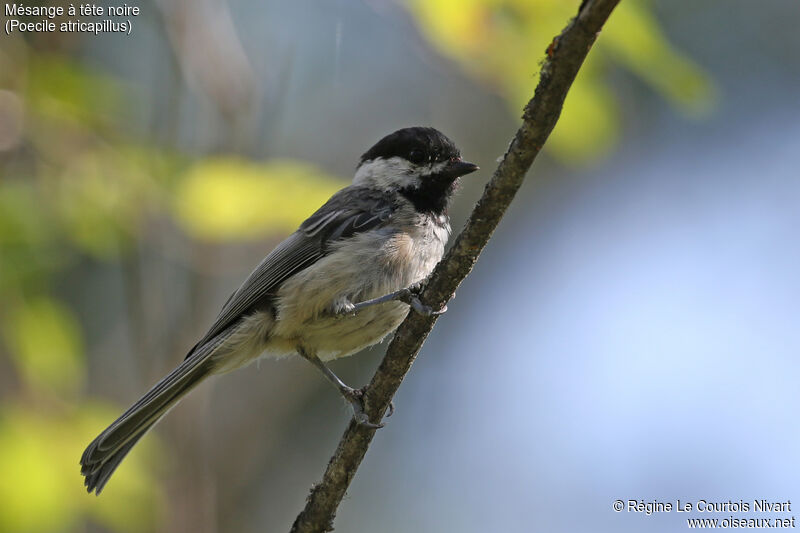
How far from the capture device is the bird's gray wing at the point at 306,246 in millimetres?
3189

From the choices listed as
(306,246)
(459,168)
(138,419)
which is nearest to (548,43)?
(459,168)

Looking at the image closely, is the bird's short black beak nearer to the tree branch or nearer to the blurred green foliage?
the blurred green foliage

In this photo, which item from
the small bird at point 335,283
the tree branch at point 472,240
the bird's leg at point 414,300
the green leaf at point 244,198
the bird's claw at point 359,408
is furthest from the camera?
the small bird at point 335,283

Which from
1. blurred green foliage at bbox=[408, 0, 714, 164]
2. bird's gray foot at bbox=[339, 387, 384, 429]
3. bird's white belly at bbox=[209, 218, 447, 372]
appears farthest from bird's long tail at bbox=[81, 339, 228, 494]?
blurred green foliage at bbox=[408, 0, 714, 164]

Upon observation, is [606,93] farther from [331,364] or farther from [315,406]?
[315,406]

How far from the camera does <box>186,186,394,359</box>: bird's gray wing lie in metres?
3.19

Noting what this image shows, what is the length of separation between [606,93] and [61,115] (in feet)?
6.26

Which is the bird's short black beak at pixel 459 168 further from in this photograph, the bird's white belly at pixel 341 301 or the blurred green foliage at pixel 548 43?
the blurred green foliage at pixel 548 43

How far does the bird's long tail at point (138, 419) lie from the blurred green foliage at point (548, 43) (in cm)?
151

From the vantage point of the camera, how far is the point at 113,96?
9.22 feet

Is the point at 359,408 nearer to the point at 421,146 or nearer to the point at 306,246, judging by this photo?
the point at 306,246

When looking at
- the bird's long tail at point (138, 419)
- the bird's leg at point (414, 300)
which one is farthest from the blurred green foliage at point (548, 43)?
the bird's long tail at point (138, 419)

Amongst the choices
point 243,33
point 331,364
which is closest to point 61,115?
point 243,33

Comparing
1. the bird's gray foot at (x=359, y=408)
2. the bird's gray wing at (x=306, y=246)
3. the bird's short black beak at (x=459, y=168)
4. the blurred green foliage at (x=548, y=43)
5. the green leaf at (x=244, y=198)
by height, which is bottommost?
the bird's gray foot at (x=359, y=408)
